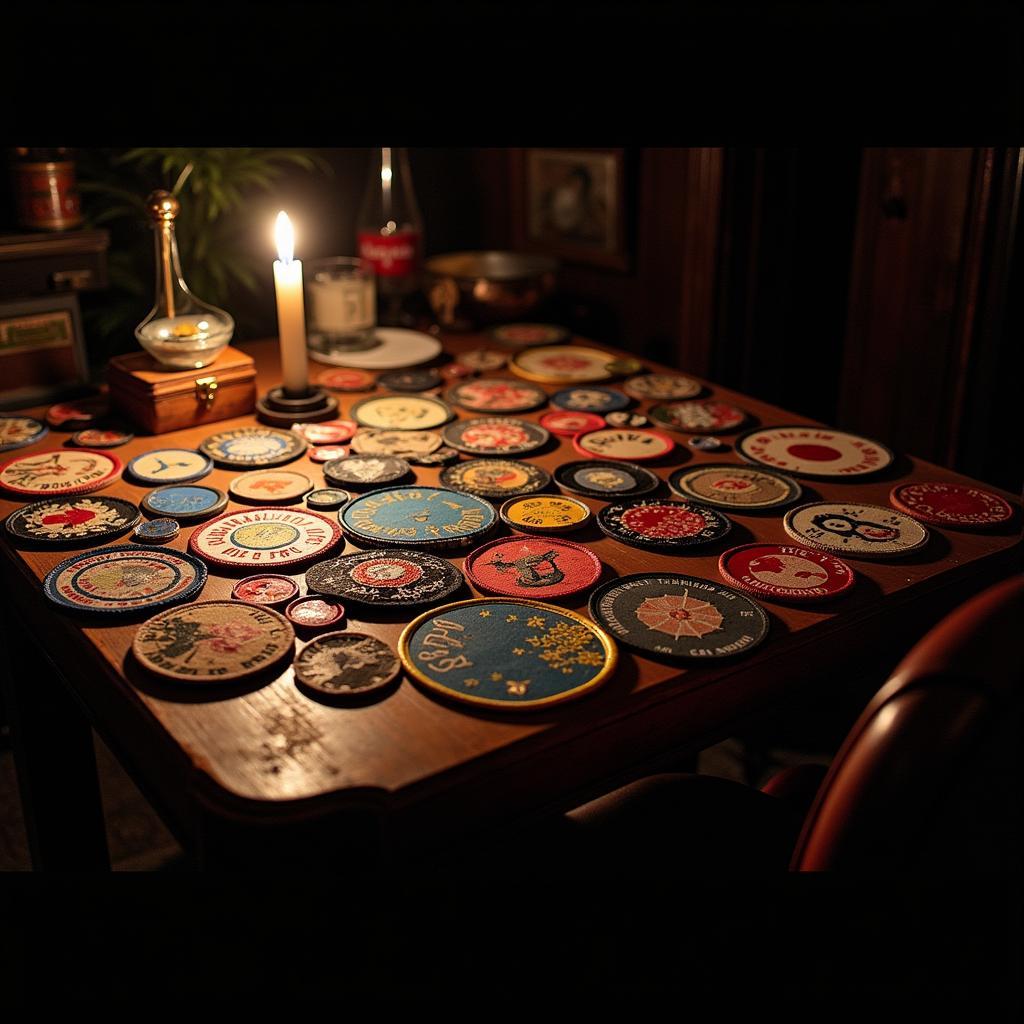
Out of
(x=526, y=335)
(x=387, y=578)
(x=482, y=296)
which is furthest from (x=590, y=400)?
(x=387, y=578)

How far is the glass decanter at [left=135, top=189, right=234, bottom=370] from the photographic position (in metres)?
1.88

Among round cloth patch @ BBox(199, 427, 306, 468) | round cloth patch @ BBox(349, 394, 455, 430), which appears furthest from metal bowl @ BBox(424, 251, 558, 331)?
round cloth patch @ BBox(199, 427, 306, 468)

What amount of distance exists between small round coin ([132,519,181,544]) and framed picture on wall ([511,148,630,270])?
78.7 inches

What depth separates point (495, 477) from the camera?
1.71 m

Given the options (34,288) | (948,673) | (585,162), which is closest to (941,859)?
(948,673)

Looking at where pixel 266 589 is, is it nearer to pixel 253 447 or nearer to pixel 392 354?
pixel 253 447

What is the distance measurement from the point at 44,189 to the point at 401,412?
3.04ft

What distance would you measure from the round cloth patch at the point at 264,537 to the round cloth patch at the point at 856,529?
2.29 feet

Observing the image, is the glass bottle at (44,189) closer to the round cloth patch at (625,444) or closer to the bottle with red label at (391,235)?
the bottle with red label at (391,235)

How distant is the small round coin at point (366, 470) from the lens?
1.67m

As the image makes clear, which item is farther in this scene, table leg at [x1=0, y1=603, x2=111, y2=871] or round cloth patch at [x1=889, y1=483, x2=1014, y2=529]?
table leg at [x1=0, y1=603, x2=111, y2=871]

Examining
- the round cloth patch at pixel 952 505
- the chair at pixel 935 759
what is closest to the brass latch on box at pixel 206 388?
the round cloth patch at pixel 952 505

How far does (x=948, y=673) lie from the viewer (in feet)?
2.95

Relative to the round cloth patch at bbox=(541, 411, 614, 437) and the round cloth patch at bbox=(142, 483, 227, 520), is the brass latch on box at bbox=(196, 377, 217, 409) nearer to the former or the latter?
the round cloth patch at bbox=(142, 483, 227, 520)
